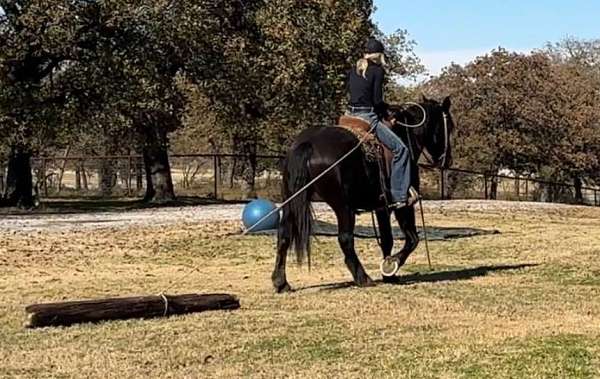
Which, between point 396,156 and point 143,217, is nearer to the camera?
point 396,156

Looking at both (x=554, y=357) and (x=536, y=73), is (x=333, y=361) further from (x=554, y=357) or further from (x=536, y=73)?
(x=536, y=73)

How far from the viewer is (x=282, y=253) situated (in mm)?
10602

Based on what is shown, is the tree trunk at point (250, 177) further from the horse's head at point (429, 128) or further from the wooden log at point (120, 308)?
the wooden log at point (120, 308)

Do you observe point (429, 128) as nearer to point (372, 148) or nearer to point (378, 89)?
point (378, 89)

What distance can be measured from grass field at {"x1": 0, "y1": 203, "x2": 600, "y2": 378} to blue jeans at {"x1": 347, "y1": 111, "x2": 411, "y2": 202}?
1.08 m

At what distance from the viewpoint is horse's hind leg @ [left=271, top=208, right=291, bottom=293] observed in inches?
413

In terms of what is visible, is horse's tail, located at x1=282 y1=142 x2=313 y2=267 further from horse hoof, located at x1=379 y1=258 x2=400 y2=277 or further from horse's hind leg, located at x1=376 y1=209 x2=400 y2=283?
horse's hind leg, located at x1=376 y1=209 x2=400 y2=283

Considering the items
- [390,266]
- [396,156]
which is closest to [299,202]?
[396,156]

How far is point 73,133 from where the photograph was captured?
26844 mm

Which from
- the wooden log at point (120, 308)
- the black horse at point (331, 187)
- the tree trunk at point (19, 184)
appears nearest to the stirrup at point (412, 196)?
the black horse at point (331, 187)

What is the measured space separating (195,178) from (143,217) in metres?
14.7

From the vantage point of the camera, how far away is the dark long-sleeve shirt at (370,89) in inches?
426

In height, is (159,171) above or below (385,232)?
above

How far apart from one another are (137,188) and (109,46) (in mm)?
12844
